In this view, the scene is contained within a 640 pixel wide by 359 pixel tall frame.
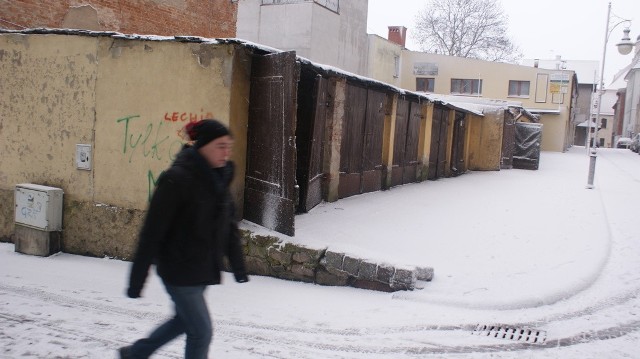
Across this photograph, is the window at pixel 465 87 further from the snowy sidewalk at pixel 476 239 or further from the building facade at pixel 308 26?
the snowy sidewalk at pixel 476 239

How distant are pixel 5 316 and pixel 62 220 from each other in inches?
116

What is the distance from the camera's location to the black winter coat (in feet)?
9.77

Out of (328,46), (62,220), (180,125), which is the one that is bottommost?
(62,220)

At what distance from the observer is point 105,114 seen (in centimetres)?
756

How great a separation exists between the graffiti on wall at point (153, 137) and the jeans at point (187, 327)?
4.13 meters

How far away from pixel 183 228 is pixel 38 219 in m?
5.57

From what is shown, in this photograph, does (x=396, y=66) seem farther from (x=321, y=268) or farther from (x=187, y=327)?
(x=187, y=327)

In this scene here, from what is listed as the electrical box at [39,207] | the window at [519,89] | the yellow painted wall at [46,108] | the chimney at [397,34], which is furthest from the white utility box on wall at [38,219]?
the window at [519,89]

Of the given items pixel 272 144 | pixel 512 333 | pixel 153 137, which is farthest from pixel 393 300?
pixel 153 137

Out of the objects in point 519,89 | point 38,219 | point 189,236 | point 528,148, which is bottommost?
point 38,219

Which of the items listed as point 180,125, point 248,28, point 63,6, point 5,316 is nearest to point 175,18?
point 63,6

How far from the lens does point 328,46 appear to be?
24.1 metres

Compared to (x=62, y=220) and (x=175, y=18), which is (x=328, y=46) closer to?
(x=175, y=18)

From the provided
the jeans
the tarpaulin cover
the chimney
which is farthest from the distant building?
the jeans
